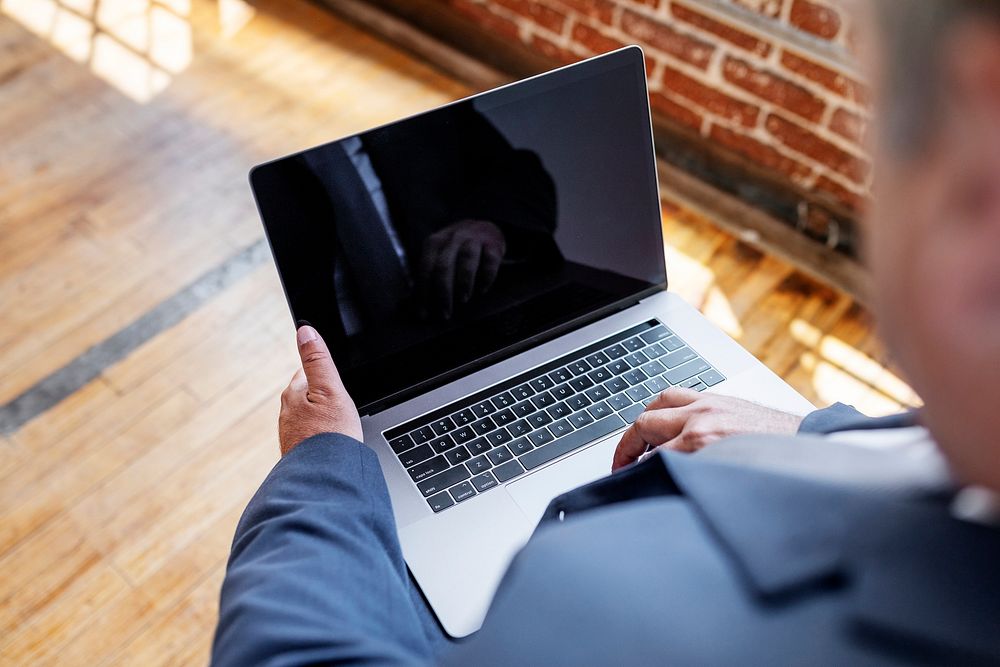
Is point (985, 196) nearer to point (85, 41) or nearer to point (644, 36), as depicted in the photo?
point (644, 36)

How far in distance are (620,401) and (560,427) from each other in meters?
0.08

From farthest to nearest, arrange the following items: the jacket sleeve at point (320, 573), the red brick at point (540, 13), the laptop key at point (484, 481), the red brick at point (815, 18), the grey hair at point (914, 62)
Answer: the red brick at point (540, 13) < the red brick at point (815, 18) < the laptop key at point (484, 481) < the jacket sleeve at point (320, 573) < the grey hair at point (914, 62)

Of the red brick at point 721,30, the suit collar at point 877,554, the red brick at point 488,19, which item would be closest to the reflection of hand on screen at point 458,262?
the suit collar at point 877,554

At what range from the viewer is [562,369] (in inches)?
37.2

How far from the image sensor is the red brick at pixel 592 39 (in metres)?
1.89

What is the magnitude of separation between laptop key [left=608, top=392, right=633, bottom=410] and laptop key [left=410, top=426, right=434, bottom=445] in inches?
8.1

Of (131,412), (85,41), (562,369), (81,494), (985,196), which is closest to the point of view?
(985,196)

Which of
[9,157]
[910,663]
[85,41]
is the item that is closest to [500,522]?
[910,663]

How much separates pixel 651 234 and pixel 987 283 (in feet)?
2.20

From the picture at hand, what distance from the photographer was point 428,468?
0.85m

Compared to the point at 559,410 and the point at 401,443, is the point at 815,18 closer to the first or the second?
the point at 559,410

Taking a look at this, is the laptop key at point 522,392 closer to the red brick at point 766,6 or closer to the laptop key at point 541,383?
the laptop key at point 541,383

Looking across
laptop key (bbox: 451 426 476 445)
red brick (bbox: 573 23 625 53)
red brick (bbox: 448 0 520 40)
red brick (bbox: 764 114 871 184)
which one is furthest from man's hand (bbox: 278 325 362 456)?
red brick (bbox: 448 0 520 40)

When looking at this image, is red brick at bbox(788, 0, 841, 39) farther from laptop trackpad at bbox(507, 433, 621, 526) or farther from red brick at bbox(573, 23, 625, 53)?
laptop trackpad at bbox(507, 433, 621, 526)
